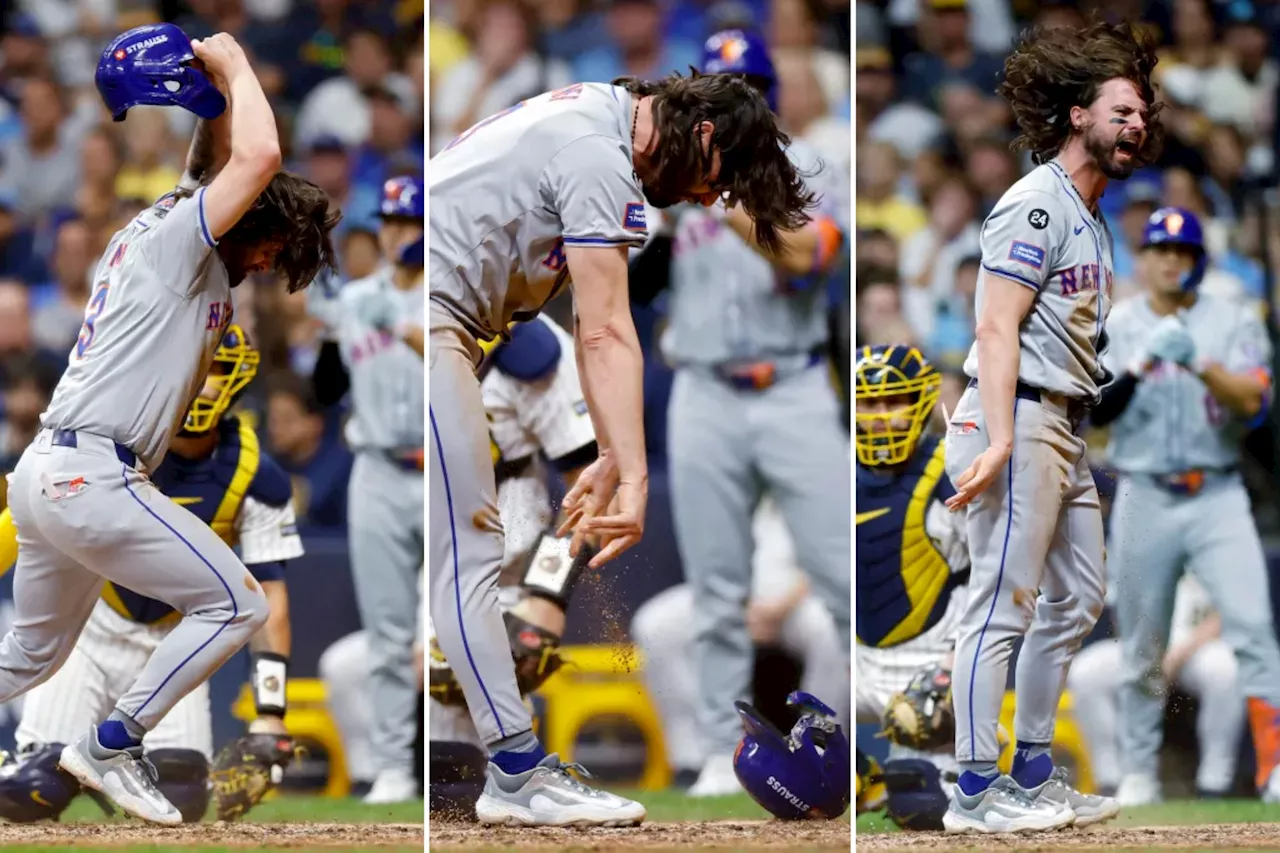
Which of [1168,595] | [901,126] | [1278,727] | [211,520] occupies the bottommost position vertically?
[1278,727]

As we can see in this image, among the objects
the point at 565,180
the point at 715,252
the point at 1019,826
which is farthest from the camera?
the point at 715,252

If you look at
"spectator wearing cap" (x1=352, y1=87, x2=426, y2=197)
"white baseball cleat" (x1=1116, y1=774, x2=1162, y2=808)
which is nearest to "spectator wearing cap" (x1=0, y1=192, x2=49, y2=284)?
"spectator wearing cap" (x1=352, y1=87, x2=426, y2=197)

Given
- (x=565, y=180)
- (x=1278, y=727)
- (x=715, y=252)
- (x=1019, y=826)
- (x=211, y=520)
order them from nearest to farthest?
(x=565, y=180), (x=1019, y=826), (x=211, y=520), (x=1278, y=727), (x=715, y=252)

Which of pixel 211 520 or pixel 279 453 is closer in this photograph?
pixel 211 520

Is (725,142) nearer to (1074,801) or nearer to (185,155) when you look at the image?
(1074,801)

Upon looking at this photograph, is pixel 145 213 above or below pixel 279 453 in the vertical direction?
above

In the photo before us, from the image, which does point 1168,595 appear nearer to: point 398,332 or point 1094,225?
point 1094,225

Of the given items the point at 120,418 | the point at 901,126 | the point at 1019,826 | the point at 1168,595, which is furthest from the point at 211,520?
the point at 901,126
